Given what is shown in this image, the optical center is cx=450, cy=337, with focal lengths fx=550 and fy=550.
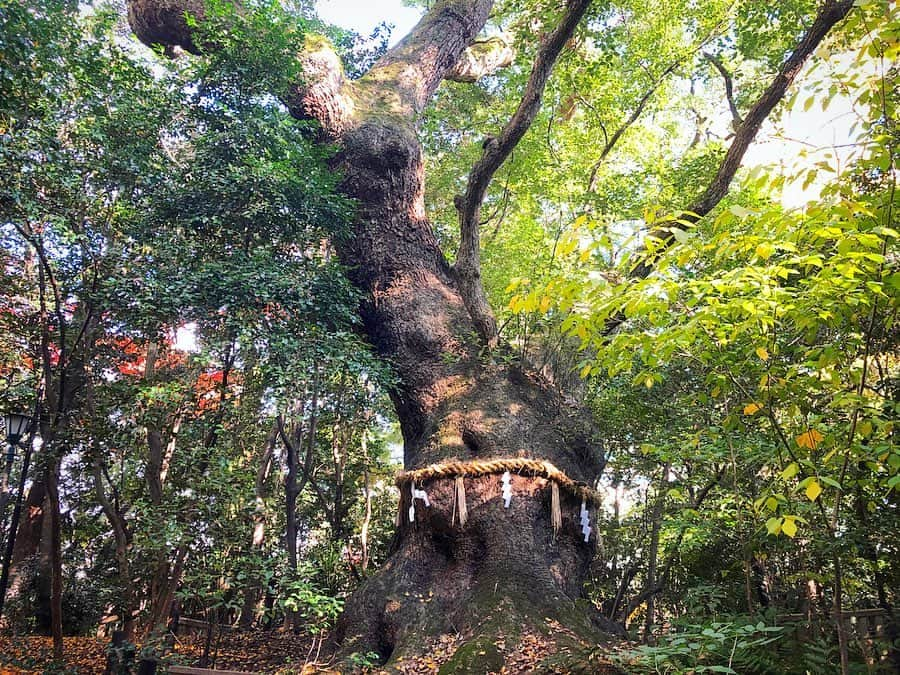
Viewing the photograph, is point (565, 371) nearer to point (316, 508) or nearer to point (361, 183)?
point (361, 183)

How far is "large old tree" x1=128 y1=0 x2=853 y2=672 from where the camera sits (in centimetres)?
377

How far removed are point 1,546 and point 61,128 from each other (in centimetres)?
669

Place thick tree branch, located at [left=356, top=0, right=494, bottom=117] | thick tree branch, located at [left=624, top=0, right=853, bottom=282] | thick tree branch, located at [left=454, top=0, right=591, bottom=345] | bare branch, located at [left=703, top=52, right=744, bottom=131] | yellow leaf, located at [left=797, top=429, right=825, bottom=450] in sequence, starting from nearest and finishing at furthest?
yellow leaf, located at [left=797, top=429, right=825, bottom=450] < thick tree branch, located at [left=624, top=0, right=853, bottom=282] < thick tree branch, located at [left=454, top=0, right=591, bottom=345] < bare branch, located at [left=703, top=52, right=744, bottom=131] < thick tree branch, located at [left=356, top=0, right=494, bottom=117]

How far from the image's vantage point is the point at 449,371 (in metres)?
5.00

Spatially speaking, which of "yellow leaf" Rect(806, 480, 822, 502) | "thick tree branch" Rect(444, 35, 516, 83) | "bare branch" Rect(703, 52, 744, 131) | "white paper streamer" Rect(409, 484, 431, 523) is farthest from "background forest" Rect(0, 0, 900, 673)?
"thick tree branch" Rect(444, 35, 516, 83)

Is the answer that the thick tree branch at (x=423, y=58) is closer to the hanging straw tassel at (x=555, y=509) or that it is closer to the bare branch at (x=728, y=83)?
the bare branch at (x=728, y=83)

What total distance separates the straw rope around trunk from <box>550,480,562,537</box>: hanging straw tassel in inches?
1.8

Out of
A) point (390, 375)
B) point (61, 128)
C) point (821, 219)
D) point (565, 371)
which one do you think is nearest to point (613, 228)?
point (565, 371)

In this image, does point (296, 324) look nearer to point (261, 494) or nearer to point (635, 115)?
point (635, 115)

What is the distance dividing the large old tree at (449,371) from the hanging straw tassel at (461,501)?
5 cm

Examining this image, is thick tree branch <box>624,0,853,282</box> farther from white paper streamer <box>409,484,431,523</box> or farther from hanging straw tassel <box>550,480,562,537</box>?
white paper streamer <box>409,484,431,523</box>

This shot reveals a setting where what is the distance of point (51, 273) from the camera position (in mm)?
4703

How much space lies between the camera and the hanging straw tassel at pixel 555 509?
4043mm

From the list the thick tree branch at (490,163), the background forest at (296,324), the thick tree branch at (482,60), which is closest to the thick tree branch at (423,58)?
the thick tree branch at (482,60)
